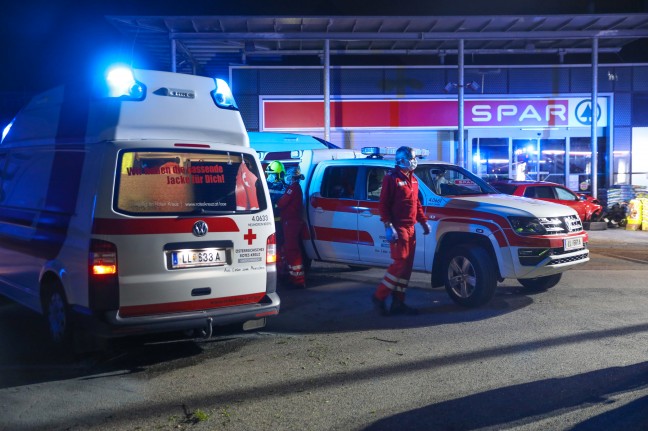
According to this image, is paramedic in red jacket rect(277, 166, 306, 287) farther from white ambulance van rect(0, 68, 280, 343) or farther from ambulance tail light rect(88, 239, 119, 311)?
ambulance tail light rect(88, 239, 119, 311)

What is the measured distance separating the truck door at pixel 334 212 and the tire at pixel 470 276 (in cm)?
154

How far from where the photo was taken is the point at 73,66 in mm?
29984

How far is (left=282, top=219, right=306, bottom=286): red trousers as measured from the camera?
375 inches

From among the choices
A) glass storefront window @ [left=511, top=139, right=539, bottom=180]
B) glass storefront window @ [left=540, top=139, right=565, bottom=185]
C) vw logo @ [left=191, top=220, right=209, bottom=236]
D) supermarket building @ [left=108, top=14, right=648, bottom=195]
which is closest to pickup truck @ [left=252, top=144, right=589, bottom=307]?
vw logo @ [left=191, top=220, right=209, bottom=236]

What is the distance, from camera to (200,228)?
220 inches

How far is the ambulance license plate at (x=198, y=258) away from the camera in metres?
5.50

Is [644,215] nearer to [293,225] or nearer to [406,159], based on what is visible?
[293,225]

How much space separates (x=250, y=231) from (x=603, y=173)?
20.4 meters

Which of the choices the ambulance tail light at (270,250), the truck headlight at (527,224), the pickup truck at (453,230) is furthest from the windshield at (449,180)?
the ambulance tail light at (270,250)

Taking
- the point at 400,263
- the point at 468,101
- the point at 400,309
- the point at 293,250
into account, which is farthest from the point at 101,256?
the point at 468,101

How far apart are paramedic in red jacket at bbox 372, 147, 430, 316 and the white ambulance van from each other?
77.6 inches

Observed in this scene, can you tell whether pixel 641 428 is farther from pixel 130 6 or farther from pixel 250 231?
pixel 130 6

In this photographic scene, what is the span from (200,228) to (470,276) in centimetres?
386

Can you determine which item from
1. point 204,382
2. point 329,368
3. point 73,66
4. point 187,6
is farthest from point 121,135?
point 73,66
